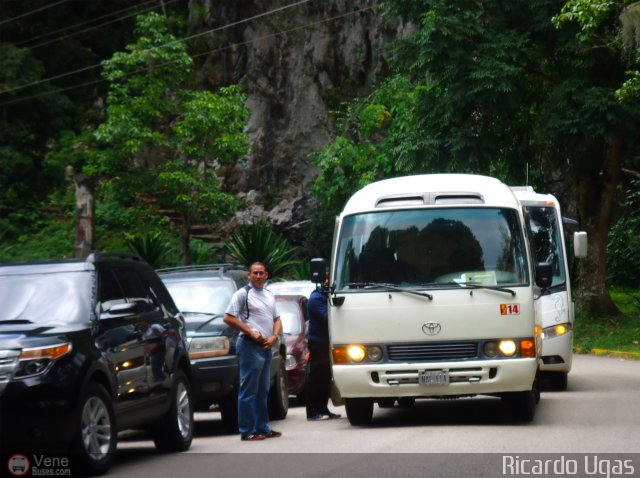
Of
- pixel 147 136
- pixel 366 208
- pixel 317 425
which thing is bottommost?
pixel 317 425

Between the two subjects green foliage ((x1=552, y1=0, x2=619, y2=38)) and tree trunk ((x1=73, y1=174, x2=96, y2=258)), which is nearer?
green foliage ((x1=552, y1=0, x2=619, y2=38))

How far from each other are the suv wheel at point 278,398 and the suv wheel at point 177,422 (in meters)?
3.36

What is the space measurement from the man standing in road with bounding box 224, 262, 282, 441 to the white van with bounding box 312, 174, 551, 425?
780 mm

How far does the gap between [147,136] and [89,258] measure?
2646 cm

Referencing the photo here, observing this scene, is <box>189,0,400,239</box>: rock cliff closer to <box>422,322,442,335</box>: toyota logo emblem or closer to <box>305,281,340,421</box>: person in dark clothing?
<box>305,281,340,421</box>: person in dark clothing

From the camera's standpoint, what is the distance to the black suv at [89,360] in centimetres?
958

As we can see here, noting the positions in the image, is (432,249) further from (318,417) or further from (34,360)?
(34,360)

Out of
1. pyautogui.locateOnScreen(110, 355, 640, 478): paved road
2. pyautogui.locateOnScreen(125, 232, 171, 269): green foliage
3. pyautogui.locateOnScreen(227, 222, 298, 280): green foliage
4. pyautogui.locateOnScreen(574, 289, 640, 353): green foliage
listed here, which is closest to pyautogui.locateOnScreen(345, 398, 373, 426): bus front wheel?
pyautogui.locateOnScreen(110, 355, 640, 478): paved road

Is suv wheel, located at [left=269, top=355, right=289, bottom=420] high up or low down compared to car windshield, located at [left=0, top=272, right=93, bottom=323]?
down

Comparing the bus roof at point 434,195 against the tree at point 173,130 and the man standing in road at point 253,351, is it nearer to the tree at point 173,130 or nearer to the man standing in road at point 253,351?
the man standing in road at point 253,351

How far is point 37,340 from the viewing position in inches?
384

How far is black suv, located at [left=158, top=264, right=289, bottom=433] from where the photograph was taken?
45.9 feet

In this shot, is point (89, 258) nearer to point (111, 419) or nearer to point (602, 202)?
point (111, 419)

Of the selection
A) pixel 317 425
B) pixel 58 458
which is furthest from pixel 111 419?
pixel 317 425
